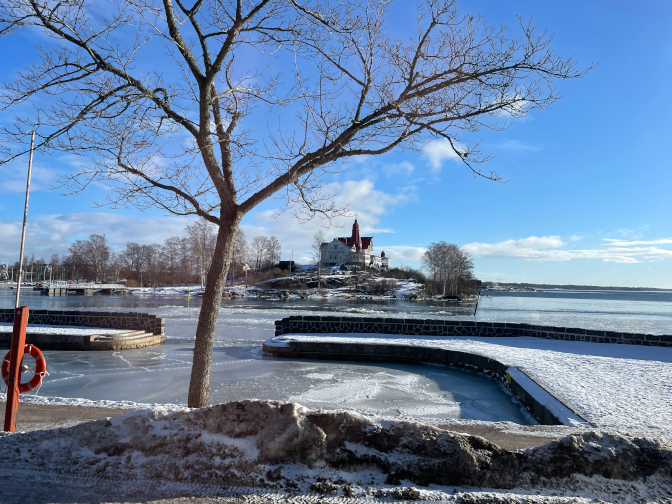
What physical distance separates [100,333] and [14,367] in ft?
40.1

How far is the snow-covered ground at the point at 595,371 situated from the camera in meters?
6.25

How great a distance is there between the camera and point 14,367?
4.26 m

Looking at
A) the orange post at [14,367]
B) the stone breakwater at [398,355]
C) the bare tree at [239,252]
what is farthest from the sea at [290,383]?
the bare tree at [239,252]

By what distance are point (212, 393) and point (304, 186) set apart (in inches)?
197

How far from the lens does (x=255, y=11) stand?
5.04 m

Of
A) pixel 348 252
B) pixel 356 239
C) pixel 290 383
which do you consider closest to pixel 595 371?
pixel 290 383

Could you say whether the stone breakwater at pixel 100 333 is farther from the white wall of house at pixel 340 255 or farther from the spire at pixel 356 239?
the spire at pixel 356 239

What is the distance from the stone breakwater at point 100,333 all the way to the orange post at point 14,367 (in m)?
11.3

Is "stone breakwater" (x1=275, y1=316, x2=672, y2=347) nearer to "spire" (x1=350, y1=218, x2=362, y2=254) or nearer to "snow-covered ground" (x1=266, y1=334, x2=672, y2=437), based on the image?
"snow-covered ground" (x1=266, y1=334, x2=672, y2=437)

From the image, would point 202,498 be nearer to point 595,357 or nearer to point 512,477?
point 512,477

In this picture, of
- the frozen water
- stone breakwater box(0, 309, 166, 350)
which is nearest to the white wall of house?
stone breakwater box(0, 309, 166, 350)

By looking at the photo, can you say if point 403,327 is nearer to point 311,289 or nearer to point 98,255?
point 311,289

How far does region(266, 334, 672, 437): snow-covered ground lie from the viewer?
6250 millimetres

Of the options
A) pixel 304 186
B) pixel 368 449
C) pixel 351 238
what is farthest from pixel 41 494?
pixel 351 238
